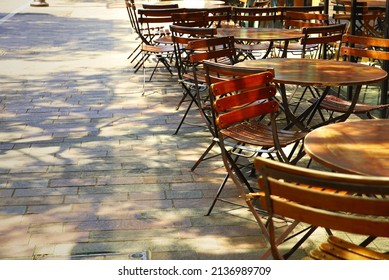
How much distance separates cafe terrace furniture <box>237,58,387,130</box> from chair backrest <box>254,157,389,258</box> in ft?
8.30

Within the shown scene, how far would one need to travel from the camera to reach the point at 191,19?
9250mm

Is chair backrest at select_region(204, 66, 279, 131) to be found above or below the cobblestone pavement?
above

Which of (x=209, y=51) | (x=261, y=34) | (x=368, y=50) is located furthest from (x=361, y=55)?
(x=261, y=34)

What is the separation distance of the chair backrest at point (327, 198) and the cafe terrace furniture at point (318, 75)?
2.53m

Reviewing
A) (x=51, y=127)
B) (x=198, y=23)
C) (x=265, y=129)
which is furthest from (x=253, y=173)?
(x=198, y=23)

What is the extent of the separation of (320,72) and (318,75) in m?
0.14

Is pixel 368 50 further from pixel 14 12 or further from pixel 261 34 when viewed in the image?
pixel 14 12

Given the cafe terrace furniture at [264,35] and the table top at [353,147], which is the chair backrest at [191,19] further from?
the table top at [353,147]

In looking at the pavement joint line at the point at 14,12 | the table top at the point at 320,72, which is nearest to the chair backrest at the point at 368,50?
the table top at the point at 320,72

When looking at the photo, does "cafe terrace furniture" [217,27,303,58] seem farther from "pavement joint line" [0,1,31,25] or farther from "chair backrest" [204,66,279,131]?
"pavement joint line" [0,1,31,25]

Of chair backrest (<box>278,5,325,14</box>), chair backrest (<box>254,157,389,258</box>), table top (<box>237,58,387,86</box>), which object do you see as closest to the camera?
chair backrest (<box>254,157,389,258</box>)

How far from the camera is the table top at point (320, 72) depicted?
211 inches

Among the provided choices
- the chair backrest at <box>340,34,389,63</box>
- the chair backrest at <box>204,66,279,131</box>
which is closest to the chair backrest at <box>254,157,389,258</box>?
the chair backrest at <box>204,66,279,131</box>

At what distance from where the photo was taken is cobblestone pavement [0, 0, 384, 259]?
4.70 meters
